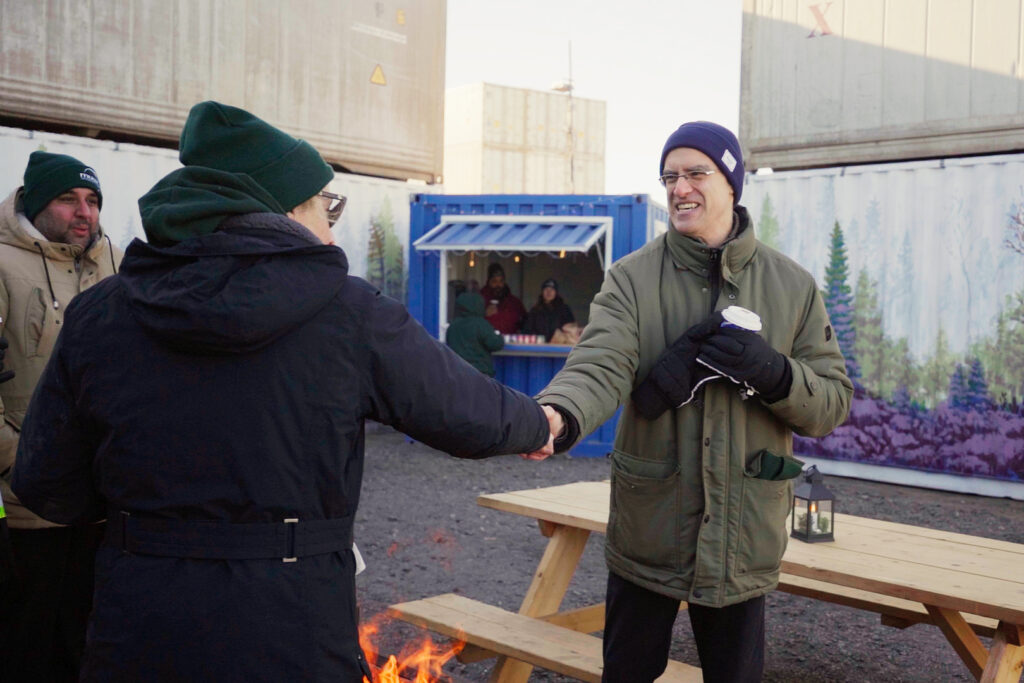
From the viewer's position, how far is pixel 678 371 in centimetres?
252

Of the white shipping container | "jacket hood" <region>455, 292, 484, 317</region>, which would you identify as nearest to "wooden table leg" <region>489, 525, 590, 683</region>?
the white shipping container

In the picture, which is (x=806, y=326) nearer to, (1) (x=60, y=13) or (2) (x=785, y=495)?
(2) (x=785, y=495)

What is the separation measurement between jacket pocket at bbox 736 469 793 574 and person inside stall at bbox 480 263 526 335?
903cm

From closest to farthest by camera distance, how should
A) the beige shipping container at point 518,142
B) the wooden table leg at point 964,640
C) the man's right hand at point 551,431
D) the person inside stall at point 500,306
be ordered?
the man's right hand at point 551,431
the wooden table leg at point 964,640
the person inside stall at point 500,306
the beige shipping container at point 518,142

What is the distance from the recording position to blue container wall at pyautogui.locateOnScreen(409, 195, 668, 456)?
1024 cm

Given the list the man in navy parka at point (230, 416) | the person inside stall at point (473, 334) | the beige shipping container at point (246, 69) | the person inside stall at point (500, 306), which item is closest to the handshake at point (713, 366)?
the man in navy parka at point (230, 416)

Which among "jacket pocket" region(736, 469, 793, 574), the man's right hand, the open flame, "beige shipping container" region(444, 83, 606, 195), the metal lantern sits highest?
"beige shipping container" region(444, 83, 606, 195)

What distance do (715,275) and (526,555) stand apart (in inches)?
161

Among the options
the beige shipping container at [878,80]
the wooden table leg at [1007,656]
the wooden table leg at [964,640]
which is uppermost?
the beige shipping container at [878,80]

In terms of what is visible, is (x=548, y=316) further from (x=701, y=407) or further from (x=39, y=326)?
(x=701, y=407)

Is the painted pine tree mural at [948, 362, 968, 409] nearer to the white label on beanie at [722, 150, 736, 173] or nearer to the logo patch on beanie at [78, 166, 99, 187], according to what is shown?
the white label on beanie at [722, 150, 736, 173]

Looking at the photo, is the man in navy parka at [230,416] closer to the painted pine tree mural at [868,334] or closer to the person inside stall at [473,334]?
the painted pine tree mural at [868,334]

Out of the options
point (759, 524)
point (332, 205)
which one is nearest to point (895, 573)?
point (759, 524)

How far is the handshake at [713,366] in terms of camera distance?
2449mm
